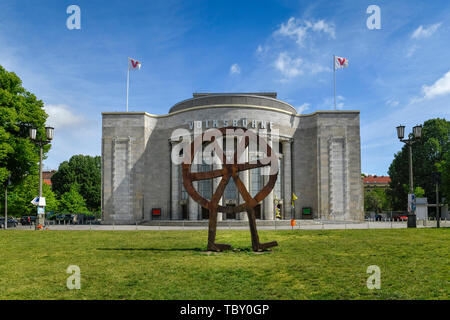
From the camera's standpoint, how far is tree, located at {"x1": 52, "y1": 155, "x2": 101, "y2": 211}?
72.2 metres

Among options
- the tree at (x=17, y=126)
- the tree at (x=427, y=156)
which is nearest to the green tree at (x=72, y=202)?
the tree at (x=17, y=126)

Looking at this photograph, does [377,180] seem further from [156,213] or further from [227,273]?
[227,273]

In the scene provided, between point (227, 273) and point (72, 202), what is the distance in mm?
64321

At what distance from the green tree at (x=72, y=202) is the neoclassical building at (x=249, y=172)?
16.8 m

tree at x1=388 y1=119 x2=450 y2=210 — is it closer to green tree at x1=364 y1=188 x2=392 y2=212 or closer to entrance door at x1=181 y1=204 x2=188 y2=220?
green tree at x1=364 y1=188 x2=392 y2=212

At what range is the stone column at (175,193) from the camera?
53.1 meters

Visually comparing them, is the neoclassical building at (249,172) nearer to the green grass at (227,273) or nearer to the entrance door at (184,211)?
the entrance door at (184,211)

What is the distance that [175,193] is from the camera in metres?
53.5

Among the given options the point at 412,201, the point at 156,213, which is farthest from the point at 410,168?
the point at 156,213

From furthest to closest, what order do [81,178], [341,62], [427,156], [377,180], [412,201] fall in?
[377,180]
[81,178]
[427,156]
[341,62]
[412,201]

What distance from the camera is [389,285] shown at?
9.08 metres

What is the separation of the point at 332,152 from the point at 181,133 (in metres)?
24.6

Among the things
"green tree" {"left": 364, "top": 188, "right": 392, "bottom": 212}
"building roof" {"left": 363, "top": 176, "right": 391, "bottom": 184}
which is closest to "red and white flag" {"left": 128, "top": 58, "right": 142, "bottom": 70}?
"green tree" {"left": 364, "top": 188, "right": 392, "bottom": 212}
